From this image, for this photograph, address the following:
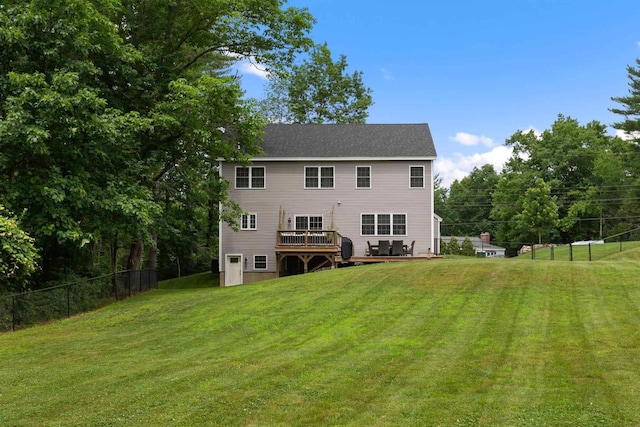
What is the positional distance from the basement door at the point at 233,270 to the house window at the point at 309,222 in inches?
138

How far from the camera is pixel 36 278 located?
17172mm

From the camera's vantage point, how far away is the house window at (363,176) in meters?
26.7

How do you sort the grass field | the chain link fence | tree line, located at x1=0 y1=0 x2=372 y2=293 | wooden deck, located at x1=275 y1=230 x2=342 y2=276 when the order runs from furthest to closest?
wooden deck, located at x1=275 y1=230 x2=342 y2=276 < tree line, located at x1=0 y1=0 x2=372 y2=293 < the chain link fence < the grass field

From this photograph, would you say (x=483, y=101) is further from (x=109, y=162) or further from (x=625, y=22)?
(x=109, y=162)

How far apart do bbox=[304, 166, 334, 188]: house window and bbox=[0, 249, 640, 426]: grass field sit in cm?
1075

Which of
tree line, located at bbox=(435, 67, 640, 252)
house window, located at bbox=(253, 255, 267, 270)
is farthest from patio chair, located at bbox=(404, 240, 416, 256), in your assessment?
tree line, located at bbox=(435, 67, 640, 252)

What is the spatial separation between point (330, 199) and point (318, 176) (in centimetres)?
138

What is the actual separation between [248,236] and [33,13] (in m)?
14.4

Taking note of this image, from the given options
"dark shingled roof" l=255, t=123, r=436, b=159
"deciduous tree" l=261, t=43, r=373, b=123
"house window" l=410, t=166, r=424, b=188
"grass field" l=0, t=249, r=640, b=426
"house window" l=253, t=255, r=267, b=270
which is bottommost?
"grass field" l=0, t=249, r=640, b=426

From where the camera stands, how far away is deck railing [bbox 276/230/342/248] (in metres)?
24.9

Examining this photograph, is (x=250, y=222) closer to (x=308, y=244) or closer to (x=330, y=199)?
(x=308, y=244)

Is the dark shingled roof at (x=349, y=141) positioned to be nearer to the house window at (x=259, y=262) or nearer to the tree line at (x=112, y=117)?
the tree line at (x=112, y=117)

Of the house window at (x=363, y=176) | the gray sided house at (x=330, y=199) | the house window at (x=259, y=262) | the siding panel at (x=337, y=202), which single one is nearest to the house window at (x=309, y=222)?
the gray sided house at (x=330, y=199)

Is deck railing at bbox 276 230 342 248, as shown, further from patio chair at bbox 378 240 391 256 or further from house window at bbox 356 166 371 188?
house window at bbox 356 166 371 188
